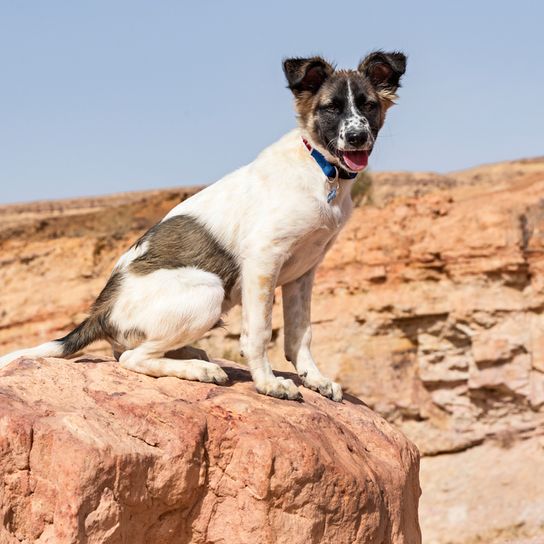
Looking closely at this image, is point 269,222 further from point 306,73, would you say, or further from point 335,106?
point 306,73

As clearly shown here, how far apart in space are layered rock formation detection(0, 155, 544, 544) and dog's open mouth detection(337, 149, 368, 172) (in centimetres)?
944

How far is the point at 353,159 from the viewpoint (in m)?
5.84

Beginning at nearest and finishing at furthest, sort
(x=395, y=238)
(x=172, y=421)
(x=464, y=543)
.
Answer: (x=172, y=421), (x=464, y=543), (x=395, y=238)

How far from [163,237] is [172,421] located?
149 cm

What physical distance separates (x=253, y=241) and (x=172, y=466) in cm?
161

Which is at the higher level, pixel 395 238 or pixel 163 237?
pixel 163 237

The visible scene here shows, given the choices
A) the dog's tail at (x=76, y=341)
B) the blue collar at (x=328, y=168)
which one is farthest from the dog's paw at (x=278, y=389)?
the blue collar at (x=328, y=168)

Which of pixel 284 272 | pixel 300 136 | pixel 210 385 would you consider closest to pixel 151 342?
pixel 210 385

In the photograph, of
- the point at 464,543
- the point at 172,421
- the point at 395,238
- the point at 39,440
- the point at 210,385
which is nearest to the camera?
the point at 39,440

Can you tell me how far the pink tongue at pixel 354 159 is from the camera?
583 centimetres

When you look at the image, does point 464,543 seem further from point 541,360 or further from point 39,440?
point 39,440

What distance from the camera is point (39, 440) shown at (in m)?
4.80

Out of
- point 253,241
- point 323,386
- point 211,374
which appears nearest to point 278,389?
point 211,374

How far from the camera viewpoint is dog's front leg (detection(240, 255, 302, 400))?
231 inches
